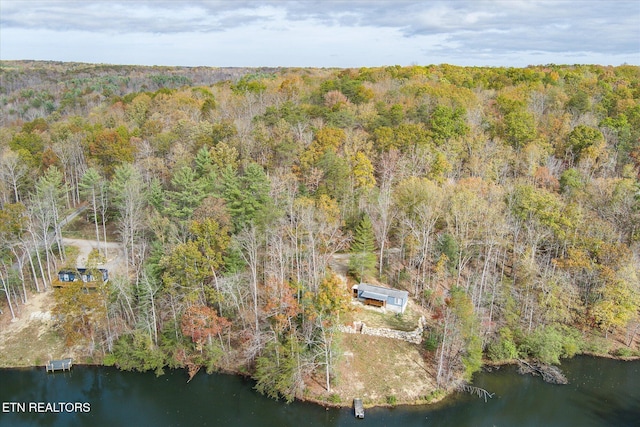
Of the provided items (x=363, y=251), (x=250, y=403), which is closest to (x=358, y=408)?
(x=250, y=403)

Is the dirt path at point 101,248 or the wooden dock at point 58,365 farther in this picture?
the dirt path at point 101,248

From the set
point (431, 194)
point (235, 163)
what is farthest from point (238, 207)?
point (431, 194)

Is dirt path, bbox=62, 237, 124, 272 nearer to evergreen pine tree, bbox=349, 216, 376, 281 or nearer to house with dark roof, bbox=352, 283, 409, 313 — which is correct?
evergreen pine tree, bbox=349, 216, 376, 281

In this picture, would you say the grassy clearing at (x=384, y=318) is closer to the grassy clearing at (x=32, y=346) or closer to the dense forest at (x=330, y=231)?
the dense forest at (x=330, y=231)

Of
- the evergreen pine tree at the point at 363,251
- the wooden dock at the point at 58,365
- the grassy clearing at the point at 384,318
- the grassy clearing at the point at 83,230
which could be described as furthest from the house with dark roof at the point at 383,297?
the grassy clearing at the point at 83,230

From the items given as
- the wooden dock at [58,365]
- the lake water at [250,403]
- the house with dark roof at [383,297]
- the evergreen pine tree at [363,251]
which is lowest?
the lake water at [250,403]

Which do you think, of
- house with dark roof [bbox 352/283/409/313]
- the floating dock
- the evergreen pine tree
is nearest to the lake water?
the floating dock

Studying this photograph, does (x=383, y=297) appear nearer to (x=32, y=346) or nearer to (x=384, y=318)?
(x=384, y=318)
